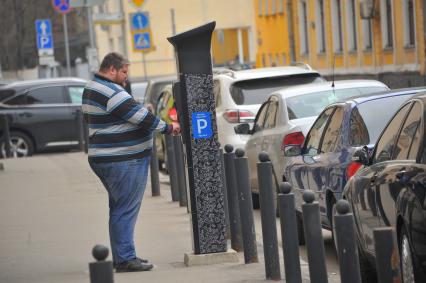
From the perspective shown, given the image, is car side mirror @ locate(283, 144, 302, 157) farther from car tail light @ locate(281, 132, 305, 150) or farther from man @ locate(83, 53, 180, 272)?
man @ locate(83, 53, 180, 272)

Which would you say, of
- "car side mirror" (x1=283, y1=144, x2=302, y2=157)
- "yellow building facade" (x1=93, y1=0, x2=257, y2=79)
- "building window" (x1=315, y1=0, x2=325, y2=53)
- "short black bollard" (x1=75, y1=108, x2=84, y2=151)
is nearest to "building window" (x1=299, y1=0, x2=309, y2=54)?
"building window" (x1=315, y1=0, x2=325, y2=53)

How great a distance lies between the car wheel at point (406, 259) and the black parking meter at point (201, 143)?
119 inches

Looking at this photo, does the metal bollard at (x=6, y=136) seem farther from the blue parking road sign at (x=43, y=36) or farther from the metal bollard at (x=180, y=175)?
the blue parking road sign at (x=43, y=36)

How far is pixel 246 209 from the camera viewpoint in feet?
34.1

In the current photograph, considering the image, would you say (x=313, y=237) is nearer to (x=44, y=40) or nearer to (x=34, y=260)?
(x=34, y=260)

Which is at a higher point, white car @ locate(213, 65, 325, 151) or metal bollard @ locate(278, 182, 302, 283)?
white car @ locate(213, 65, 325, 151)

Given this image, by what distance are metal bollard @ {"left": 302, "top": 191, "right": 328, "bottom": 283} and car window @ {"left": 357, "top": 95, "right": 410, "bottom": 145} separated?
139 inches

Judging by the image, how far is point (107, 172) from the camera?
10469 mm

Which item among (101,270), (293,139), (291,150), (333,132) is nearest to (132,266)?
(333,132)

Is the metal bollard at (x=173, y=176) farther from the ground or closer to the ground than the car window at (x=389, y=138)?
closer to the ground

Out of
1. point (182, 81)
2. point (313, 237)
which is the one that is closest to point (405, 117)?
point (313, 237)

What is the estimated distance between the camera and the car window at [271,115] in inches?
618

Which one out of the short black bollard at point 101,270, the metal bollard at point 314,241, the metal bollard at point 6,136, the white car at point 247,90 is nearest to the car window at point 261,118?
the white car at point 247,90

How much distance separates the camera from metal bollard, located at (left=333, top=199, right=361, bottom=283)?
22.4 feet
